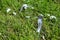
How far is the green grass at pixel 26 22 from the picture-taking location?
3312 millimetres

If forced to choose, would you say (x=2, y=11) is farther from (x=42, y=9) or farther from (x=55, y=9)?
(x=55, y=9)

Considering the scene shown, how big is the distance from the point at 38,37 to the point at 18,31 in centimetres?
34

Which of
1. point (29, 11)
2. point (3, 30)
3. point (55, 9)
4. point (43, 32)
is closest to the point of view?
point (3, 30)

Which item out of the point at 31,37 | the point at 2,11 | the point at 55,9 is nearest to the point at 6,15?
the point at 2,11

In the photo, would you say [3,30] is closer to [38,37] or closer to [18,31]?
[18,31]

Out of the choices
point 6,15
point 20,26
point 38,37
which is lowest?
point 38,37

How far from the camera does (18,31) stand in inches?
132

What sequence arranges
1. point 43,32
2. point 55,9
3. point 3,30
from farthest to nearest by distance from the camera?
1. point 55,9
2. point 43,32
3. point 3,30

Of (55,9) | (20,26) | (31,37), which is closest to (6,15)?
(20,26)

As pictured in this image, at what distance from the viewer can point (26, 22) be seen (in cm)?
356

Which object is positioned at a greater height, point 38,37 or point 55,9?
point 55,9

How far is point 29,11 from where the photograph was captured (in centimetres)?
380

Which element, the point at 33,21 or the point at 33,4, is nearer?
the point at 33,21

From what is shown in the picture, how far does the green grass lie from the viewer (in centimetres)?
331
